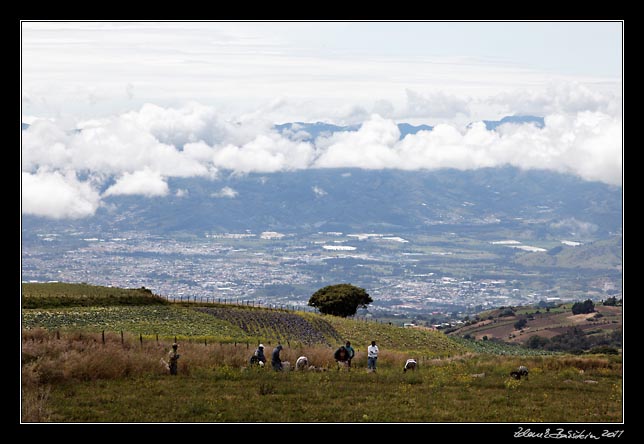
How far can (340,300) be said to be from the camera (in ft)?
363

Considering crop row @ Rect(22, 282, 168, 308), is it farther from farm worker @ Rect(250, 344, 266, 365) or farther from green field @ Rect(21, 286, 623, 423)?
farm worker @ Rect(250, 344, 266, 365)

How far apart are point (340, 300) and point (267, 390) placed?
275 feet

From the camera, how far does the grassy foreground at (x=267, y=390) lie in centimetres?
2339

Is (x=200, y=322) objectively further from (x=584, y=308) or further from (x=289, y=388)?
(x=584, y=308)

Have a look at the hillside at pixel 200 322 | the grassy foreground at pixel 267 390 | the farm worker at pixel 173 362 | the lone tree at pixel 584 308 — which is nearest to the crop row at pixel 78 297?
the hillside at pixel 200 322

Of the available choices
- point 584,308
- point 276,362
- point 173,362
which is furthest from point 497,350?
point 584,308

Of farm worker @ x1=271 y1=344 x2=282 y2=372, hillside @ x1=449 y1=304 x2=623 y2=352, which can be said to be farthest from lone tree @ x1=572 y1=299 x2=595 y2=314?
farm worker @ x1=271 y1=344 x2=282 y2=372

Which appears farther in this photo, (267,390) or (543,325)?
(543,325)

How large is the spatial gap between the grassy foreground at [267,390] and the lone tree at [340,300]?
74.3m

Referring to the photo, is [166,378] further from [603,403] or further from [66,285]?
[66,285]

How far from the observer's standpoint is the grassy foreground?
76.7ft
